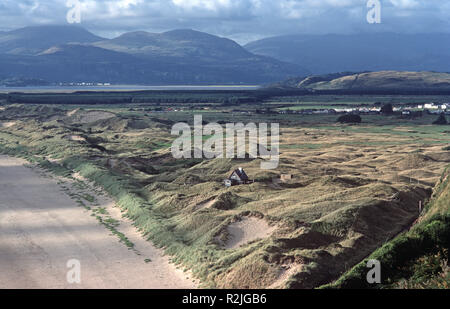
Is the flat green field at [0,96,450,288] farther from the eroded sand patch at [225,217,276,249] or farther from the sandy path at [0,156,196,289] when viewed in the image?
the sandy path at [0,156,196,289]

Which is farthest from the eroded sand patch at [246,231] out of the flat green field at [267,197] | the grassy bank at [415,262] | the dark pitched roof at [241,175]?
the dark pitched roof at [241,175]

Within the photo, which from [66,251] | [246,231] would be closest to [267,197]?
[246,231]

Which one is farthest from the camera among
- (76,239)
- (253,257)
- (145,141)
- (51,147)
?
(145,141)

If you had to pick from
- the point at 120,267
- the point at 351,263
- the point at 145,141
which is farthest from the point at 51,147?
the point at 351,263

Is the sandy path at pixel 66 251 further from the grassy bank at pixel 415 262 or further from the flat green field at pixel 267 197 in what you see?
the grassy bank at pixel 415 262

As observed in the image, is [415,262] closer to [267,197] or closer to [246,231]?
[246,231]
